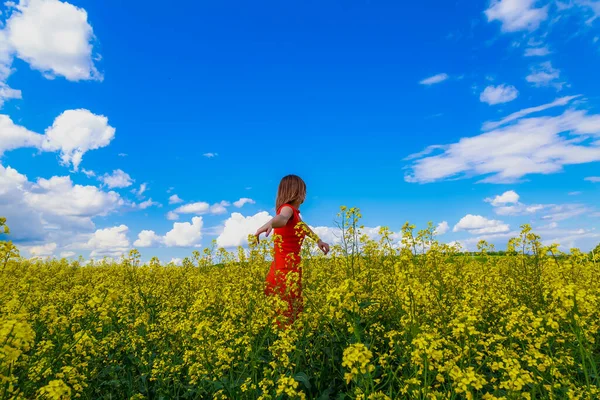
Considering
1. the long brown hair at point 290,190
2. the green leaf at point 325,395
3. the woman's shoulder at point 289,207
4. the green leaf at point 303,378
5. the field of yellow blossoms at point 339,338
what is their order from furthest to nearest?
the long brown hair at point 290,190
the woman's shoulder at point 289,207
the green leaf at point 325,395
the green leaf at point 303,378
the field of yellow blossoms at point 339,338

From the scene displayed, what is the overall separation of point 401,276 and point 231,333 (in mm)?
2114

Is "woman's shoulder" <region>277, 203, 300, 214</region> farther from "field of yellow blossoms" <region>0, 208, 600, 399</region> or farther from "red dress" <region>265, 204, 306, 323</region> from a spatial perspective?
"field of yellow blossoms" <region>0, 208, 600, 399</region>

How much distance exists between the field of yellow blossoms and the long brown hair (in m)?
0.80

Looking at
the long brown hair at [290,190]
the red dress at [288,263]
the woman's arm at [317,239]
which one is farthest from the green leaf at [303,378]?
the long brown hair at [290,190]

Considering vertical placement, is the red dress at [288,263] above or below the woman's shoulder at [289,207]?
below

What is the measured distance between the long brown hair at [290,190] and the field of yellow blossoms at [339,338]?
0.80m

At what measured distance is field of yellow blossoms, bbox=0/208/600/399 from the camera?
10.6 feet

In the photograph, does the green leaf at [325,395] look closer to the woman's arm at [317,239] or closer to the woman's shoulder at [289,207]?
the woman's arm at [317,239]

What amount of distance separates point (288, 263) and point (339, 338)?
173 cm

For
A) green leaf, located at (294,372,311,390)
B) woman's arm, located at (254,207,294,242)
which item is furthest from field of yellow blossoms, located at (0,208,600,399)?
woman's arm, located at (254,207,294,242)

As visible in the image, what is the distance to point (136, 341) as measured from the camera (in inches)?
204

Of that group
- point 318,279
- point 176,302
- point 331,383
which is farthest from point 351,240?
point 176,302

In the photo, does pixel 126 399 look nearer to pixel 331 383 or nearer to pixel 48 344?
pixel 48 344

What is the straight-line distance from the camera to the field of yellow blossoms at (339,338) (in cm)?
322
